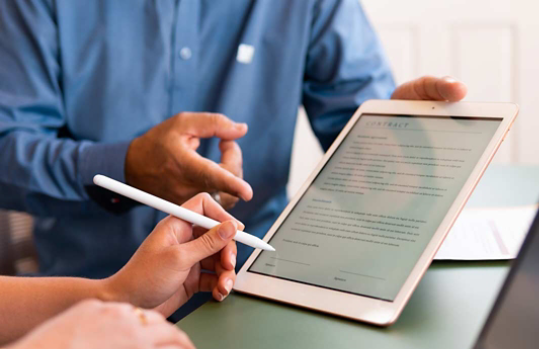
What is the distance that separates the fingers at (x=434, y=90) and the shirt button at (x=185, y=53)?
372 mm

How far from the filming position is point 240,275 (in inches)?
19.4

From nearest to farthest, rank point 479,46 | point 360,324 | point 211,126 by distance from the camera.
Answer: point 360,324, point 211,126, point 479,46

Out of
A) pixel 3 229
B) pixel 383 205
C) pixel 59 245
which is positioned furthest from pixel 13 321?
pixel 3 229

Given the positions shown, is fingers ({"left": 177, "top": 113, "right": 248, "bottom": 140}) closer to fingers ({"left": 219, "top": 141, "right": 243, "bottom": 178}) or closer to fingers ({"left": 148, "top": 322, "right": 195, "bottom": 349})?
fingers ({"left": 219, "top": 141, "right": 243, "bottom": 178})

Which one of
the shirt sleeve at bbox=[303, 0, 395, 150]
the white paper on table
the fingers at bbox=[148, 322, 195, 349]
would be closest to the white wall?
the shirt sleeve at bbox=[303, 0, 395, 150]

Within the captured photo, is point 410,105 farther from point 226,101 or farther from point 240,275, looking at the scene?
point 226,101

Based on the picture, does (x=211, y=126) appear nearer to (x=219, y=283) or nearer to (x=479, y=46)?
(x=219, y=283)

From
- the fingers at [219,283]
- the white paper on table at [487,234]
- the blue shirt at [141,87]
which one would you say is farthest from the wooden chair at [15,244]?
the white paper on table at [487,234]

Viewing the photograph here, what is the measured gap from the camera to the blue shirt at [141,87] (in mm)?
878

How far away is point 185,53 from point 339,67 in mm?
263

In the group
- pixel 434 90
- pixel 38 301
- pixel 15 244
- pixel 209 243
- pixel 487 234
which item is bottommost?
pixel 15 244

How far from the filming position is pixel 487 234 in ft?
1.99

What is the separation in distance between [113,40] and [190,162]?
346 mm

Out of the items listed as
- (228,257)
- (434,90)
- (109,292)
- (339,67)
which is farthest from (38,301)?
(339,67)
